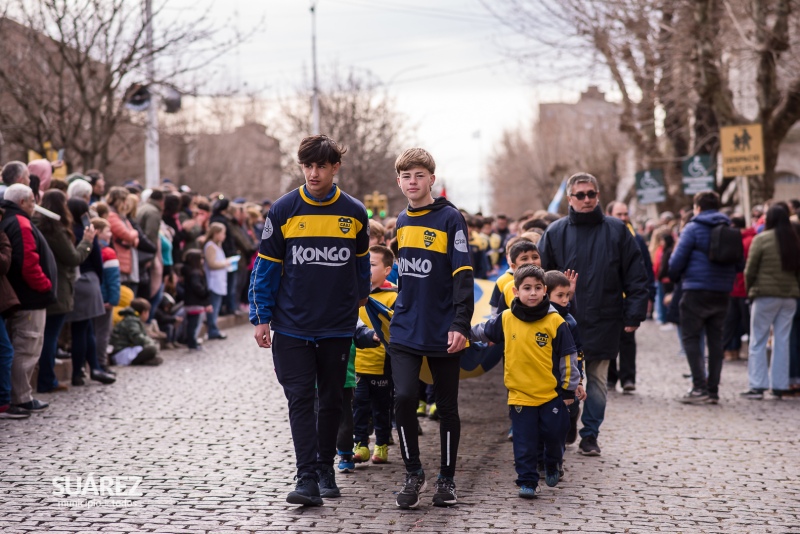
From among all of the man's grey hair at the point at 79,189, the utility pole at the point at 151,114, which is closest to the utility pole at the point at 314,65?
the utility pole at the point at 151,114

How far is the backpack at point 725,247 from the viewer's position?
11.6 m

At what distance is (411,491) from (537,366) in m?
1.17

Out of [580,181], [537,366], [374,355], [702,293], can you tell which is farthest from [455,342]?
[702,293]

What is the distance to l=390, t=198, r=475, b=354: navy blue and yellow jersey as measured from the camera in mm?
6719

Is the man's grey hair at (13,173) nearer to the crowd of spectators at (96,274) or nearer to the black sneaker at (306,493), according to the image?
the crowd of spectators at (96,274)

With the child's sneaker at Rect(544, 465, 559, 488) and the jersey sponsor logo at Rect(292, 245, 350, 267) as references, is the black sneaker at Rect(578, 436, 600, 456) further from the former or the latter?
the jersey sponsor logo at Rect(292, 245, 350, 267)

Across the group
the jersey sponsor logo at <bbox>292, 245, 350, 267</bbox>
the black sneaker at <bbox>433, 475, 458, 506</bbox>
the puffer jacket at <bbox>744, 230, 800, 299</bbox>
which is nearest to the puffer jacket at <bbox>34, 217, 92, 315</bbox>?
the jersey sponsor logo at <bbox>292, 245, 350, 267</bbox>

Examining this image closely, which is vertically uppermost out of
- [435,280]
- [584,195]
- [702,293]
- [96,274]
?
[584,195]

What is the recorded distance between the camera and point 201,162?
54125 millimetres

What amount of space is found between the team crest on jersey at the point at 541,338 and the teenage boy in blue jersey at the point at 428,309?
64 centimetres

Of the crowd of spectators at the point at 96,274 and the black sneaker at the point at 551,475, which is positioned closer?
the black sneaker at the point at 551,475

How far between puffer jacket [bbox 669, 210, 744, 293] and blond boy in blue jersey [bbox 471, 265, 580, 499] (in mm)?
4802

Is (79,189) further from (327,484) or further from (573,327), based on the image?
(573,327)

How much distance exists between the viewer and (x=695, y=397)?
1155 cm
